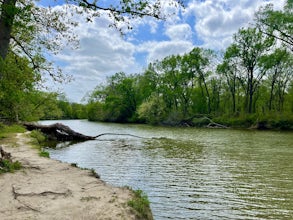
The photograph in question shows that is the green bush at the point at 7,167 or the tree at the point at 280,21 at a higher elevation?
the tree at the point at 280,21

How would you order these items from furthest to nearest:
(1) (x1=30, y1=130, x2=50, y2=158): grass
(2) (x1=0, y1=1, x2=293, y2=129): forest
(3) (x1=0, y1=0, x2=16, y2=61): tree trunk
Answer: (2) (x1=0, y1=1, x2=293, y2=129): forest
(1) (x1=30, y1=130, x2=50, y2=158): grass
(3) (x1=0, y1=0, x2=16, y2=61): tree trunk

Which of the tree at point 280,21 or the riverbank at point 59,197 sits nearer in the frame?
the riverbank at point 59,197

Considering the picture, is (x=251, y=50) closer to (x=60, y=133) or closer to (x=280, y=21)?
(x=280, y=21)

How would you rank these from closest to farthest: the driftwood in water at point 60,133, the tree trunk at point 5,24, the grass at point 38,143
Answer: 1. the tree trunk at point 5,24
2. the grass at point 38,143
3. the driftwood in water at point 60,133

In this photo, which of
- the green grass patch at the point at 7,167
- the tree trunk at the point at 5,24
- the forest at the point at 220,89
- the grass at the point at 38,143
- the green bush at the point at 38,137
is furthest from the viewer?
the forest at the point at 220,89

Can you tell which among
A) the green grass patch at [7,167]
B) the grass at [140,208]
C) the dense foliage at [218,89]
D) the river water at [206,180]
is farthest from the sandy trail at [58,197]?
the dense foliage at [218,89]

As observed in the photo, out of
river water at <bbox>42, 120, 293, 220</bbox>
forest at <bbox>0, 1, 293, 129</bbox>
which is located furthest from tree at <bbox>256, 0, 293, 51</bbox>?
river water at <bbox>42, 120, 293, 220</bbox>

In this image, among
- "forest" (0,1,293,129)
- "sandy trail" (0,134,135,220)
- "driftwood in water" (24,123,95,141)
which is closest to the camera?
"sandy trail" (0,134,135,220)

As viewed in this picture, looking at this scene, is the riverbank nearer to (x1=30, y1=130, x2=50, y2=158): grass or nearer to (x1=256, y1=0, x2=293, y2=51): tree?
(x1=30, y1=130, x2=50, y2=158): grass

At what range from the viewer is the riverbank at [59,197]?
5816 millimetres

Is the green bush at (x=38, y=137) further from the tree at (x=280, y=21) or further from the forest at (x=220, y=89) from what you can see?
the tree at (x=280, y=21)

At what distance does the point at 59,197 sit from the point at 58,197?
0.02 m

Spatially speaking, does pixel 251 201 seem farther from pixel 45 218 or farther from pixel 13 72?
pixel 13 72

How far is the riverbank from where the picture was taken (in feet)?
19.1
